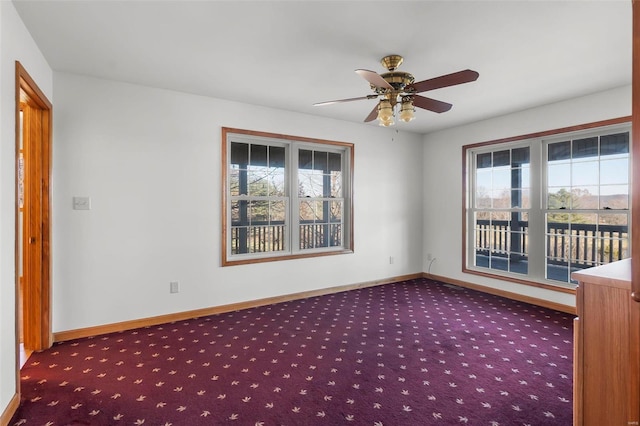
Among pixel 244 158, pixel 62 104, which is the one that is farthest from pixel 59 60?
pixel 244 158

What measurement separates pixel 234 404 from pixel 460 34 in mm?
3140

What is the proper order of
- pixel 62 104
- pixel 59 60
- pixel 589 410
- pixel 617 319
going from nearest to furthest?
pixel 617 319, pixel 589 410, pixel 59 60, pixel 62 104

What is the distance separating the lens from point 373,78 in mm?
2422

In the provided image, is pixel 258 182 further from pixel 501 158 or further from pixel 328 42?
pixel 501 158

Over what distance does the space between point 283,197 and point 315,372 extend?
8.59 ft

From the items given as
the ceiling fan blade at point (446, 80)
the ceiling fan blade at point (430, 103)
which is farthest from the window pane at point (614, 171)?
the ceiling fan blade at point (446, 80)

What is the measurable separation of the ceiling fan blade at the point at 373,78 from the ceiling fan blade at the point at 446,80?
21 centimetres

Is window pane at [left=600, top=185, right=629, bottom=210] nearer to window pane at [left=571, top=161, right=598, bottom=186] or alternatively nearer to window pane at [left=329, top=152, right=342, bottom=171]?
window pane at [left=571, top=161, right=598, bottom=186]

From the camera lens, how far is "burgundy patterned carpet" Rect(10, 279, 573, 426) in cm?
210

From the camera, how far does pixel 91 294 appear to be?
3.38 meters

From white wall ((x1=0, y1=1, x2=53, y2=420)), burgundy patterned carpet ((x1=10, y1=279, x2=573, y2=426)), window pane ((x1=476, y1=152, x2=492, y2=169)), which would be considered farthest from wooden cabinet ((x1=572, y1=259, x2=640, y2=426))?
window pane ((x1=476, y1=152, x2=492, y2=169))

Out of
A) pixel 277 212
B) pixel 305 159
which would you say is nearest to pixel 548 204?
pixel 305 159

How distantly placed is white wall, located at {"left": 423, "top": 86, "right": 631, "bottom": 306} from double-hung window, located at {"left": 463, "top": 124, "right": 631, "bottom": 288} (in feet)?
0.46

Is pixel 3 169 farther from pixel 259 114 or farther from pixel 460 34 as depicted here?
pixel 460 34
